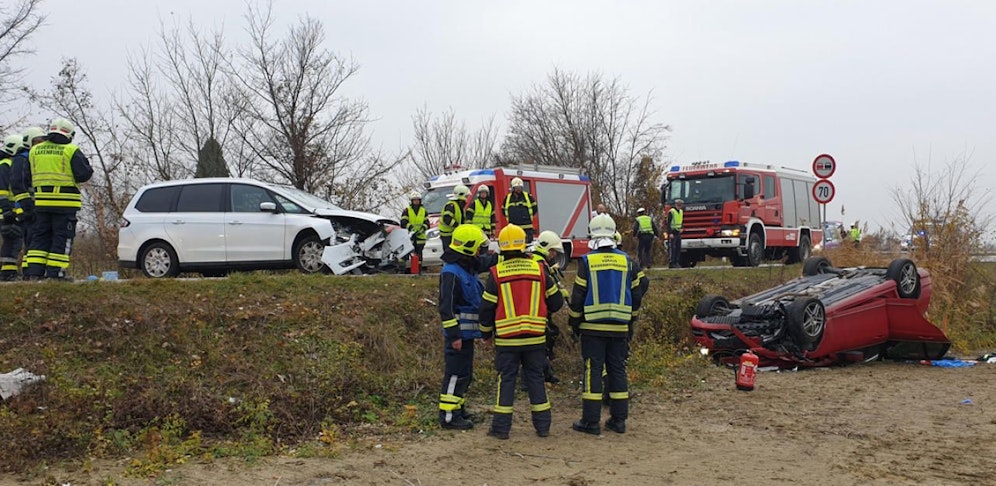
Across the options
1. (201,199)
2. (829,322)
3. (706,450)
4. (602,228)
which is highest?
(201,199)

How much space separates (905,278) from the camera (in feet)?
33.9

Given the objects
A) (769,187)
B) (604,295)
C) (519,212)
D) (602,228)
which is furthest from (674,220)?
(604,295)

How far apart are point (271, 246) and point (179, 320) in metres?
3.55

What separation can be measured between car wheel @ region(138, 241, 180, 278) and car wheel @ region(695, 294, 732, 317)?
24.8 ft

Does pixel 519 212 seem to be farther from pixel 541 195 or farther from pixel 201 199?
pixel 201 199

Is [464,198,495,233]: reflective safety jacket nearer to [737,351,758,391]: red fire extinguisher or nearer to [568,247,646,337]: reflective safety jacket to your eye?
[737,351,758,391]: red fire extinguisher

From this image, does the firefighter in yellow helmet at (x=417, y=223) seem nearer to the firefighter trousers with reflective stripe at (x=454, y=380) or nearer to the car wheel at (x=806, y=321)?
the car wheel at (x=806, y=321)

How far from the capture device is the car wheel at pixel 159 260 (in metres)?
11.2

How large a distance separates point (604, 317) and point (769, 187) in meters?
14.2

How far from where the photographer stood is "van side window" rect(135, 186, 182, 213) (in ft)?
37.1

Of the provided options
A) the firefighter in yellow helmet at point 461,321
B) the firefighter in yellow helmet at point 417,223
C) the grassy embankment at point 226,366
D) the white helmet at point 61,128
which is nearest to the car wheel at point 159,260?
the grassy embankment at point 226,366

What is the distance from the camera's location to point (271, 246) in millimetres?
11219

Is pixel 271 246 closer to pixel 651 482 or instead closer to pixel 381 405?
pixel 381 405

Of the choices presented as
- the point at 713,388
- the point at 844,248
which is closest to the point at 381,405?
the point at 713,388
